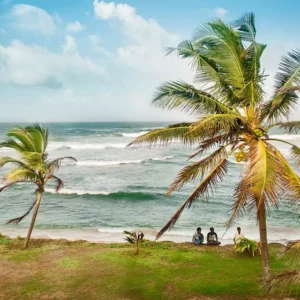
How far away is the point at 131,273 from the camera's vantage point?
9016 mm

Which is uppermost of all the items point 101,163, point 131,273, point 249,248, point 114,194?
point 101,163

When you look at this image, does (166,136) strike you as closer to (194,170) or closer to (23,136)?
(194,170)

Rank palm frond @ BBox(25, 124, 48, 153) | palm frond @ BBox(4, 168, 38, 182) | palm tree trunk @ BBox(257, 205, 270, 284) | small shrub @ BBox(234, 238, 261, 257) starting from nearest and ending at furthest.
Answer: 1. palm tree trunk @ BBox(257, 205, 270, 284)
2. palm frond @ BBox(4, 168, 38, 182)
3. small shrub @ BBox(234, 238, 261, 257)
4. palm frond @ BBox(25, 124, 48, 153)

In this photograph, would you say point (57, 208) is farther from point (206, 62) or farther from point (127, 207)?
point (206, 62)

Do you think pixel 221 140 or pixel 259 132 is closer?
pixel 259 132

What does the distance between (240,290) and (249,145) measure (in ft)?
12.7

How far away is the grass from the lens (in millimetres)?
7789

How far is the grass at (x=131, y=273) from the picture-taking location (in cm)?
779

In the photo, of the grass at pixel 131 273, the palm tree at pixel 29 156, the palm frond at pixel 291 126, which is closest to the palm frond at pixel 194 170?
the palm frond at pixel 291 126

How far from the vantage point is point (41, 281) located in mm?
8500

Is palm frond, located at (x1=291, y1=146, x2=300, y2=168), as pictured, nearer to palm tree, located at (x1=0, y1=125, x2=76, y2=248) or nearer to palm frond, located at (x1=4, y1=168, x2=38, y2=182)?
palm tree, located at (x1=0, y1=125, x2=76, y2=248)

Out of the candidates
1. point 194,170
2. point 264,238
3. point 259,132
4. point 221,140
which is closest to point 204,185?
point 194,170

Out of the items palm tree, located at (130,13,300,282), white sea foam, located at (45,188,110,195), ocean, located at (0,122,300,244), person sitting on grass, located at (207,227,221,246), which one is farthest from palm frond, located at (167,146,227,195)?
white sea foam, located at (45,188,110,195)

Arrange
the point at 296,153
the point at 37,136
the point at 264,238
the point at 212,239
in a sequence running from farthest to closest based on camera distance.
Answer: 1. the point at 212,239
2. the point at 37,136
3. the point at 264,238
4. the point at 296,153
